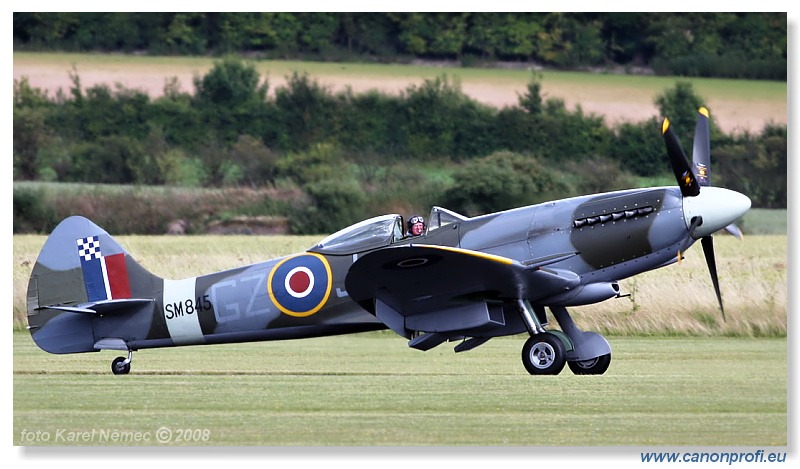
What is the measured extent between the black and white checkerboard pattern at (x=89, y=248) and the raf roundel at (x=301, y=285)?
6.48 ft

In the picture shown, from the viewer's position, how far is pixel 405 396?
445 inches

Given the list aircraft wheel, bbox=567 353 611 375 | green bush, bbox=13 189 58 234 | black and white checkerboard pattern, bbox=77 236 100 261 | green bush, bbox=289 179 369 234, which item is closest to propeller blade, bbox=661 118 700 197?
aircraft wheel, bbox=567 353 611 375

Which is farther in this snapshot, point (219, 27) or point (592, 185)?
point (219, 27)

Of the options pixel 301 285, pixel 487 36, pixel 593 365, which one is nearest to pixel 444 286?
pixel 301 285

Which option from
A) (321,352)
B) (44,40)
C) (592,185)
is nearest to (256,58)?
(44,40)

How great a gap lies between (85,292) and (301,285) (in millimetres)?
2352

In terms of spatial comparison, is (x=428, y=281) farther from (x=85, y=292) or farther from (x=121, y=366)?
(x=85, y=292)

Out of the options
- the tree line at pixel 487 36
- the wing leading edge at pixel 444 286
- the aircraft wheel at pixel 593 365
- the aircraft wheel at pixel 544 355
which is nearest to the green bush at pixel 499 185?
the tree line at pixel 487 36

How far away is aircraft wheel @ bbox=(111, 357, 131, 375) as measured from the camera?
1308 centimetres

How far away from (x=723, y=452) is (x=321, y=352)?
6.88 metres

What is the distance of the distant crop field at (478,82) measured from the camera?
Result: 26.0 meters

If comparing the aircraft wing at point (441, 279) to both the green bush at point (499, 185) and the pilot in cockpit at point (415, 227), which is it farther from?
the green bush at point (499, 185)

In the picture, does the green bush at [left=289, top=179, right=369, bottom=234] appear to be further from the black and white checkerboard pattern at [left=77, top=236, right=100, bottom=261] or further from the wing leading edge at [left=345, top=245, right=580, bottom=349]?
the wing leading edge at [left=345, top=245, right=580, bottom=349]

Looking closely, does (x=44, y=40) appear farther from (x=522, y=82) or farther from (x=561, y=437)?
(x=561, y=437)
